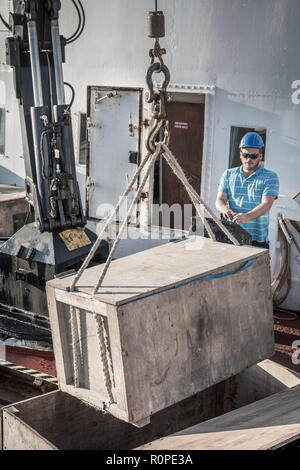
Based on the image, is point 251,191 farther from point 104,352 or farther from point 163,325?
point 104,352

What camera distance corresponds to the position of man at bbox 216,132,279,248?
6262mm

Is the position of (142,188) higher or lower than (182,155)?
higher

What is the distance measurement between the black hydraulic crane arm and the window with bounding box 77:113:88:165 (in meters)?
2.89

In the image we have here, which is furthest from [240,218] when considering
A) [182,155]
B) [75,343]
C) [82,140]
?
[82,140]

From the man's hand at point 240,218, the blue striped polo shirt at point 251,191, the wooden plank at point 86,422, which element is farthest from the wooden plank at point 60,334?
the blue striped polo shirt at point 251,191

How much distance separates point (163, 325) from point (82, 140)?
22.1 feet

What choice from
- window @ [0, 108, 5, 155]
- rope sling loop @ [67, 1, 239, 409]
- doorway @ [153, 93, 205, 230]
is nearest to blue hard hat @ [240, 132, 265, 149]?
rope sling loop @ [67, 1, 239, 409]

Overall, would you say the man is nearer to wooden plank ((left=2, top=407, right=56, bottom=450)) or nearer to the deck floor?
the deck floor

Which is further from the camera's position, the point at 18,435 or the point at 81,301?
the point at 18,435

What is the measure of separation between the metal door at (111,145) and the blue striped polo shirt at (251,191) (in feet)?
9.97

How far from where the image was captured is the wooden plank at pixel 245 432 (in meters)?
3.50

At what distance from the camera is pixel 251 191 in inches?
251

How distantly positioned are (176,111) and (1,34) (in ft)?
13.2

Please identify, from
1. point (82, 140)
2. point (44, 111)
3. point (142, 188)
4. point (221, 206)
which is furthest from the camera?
point (82, 140)
